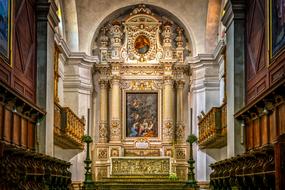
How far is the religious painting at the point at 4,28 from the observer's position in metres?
13.8

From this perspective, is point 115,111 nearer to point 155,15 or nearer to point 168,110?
point 168,110

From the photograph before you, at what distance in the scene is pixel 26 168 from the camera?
9.94m

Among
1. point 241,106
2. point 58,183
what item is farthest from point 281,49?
point 58,183

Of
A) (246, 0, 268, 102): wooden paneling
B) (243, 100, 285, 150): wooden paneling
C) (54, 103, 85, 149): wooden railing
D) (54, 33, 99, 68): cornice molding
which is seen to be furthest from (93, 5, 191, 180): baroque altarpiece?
(243, 100, 285, 150): wooden paneling

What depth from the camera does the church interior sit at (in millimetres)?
16594

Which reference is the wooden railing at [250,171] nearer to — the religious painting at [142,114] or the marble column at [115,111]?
the marble column at [115,111]

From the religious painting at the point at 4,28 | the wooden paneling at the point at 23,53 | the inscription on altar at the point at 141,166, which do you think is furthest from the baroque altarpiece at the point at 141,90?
the religious painting at the point at 4,28

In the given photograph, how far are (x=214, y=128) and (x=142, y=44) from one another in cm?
771

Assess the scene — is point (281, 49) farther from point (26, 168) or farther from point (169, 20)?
point (169, 20)

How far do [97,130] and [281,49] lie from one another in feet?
48.2

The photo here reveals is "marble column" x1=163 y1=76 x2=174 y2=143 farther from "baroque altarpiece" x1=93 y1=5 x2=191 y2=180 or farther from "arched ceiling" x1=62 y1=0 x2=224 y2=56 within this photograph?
"arched ceiling" x1=62 y1=0 x2=224 y2=56

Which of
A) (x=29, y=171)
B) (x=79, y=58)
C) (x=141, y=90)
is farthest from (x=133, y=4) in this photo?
(x=29, y=171)

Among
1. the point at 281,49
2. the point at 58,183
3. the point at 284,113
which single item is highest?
the point at 281,49

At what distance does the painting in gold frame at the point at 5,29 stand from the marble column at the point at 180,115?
1311 centimetres
